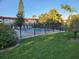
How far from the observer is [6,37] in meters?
12.1

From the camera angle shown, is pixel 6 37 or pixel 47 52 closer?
pixel 47 52

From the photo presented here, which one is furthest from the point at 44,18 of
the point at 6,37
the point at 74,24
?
the point at 6,37

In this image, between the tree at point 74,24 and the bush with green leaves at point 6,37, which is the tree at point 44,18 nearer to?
the tree at point 74,24

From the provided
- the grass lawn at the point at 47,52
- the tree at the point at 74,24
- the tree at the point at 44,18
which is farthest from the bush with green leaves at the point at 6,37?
the tree at the point at 44,18

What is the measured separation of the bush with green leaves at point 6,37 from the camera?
11868 millimetres

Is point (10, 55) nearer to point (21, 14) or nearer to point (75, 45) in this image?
point (75, 45)

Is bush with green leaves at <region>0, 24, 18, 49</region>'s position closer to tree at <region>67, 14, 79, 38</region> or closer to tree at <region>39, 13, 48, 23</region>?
tree at <region>67, 14, 79, 38</region>

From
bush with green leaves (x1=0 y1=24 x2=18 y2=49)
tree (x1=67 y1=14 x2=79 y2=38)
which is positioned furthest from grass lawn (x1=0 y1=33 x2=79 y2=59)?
tree (x1=67 y1=14 x2=79 y2=38)

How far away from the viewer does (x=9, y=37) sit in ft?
40.2

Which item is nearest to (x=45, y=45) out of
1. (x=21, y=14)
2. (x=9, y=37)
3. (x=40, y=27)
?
(x=9, y=37)

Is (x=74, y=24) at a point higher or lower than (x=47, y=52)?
higher

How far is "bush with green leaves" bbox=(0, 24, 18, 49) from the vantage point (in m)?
11.9

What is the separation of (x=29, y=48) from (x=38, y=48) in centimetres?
51

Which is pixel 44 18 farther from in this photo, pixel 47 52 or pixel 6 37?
pixel 47 52
